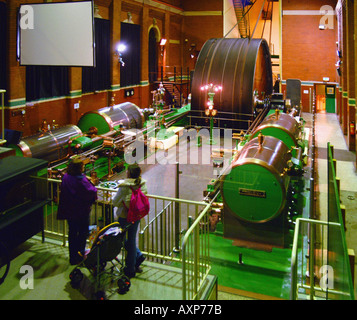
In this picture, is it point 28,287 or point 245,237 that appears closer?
point 28,287

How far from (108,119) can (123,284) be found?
32.3 feet

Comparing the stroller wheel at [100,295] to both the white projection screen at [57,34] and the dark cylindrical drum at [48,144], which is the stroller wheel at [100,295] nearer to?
the dark cylindrical drum at [48,144]

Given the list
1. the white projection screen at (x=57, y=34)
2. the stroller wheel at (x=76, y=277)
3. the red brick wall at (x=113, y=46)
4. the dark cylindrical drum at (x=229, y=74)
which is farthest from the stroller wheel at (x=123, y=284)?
the dark cylindrical drum at (x=229, y=74)

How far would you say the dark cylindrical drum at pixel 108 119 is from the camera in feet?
43.5

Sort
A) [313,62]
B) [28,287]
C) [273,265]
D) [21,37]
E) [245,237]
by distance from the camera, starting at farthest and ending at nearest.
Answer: [313,62] → [21,37] → [245,237] → [273,265] → [28,287]

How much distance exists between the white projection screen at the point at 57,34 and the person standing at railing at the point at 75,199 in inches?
265

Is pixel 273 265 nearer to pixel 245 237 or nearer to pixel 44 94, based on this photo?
pixel 245 237

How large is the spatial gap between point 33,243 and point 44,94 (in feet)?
32.0

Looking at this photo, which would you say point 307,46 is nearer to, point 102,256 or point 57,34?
point 57,34

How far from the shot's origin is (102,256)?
3.91 meters

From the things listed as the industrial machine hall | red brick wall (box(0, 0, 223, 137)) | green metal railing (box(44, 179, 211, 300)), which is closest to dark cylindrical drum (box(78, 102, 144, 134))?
the industrial machine hall

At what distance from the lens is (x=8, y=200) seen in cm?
455

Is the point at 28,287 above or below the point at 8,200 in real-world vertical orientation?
below

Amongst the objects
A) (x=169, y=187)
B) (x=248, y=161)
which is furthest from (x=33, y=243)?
(x=169, y=187)
